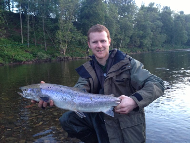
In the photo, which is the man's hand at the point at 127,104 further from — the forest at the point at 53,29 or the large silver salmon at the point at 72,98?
the forest at the point at 53,29

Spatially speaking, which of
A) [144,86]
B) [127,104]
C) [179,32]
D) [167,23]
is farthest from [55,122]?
[179,32]

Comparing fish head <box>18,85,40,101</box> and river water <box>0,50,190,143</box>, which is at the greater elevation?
fish head <box>18,85,40,101</box>

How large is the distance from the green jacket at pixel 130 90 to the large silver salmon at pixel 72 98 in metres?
0.30

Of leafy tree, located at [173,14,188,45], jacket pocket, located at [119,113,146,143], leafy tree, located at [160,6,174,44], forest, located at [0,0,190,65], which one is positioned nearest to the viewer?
jacket pocket, located at [119,113,146,143]

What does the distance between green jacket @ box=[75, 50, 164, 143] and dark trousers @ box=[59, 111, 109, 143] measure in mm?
444

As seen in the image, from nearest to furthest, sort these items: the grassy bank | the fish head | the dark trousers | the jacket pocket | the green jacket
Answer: the green jacket, the jacket pocket, the fish head, the dark trousers, the grassy bank

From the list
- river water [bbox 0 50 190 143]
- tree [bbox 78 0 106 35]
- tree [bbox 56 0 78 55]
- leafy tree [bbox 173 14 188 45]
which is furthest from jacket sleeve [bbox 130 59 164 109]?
leafy tree [bbox 173 14 188 45]

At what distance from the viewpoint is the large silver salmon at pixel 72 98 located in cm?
380

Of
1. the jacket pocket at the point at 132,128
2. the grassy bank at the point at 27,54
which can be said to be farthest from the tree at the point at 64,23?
the jacket pocket at the point at 132,128

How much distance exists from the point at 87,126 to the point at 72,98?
1.12 meters

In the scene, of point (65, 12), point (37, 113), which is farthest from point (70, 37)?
point (37, 113)

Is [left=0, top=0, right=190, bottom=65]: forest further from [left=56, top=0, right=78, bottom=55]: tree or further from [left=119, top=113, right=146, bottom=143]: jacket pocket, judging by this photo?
[left=119, top=113, right=146, bottom=143]: jacket pocket

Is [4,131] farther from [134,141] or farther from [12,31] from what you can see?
[12,31]

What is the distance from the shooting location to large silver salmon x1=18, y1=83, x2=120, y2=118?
3.80 metres
